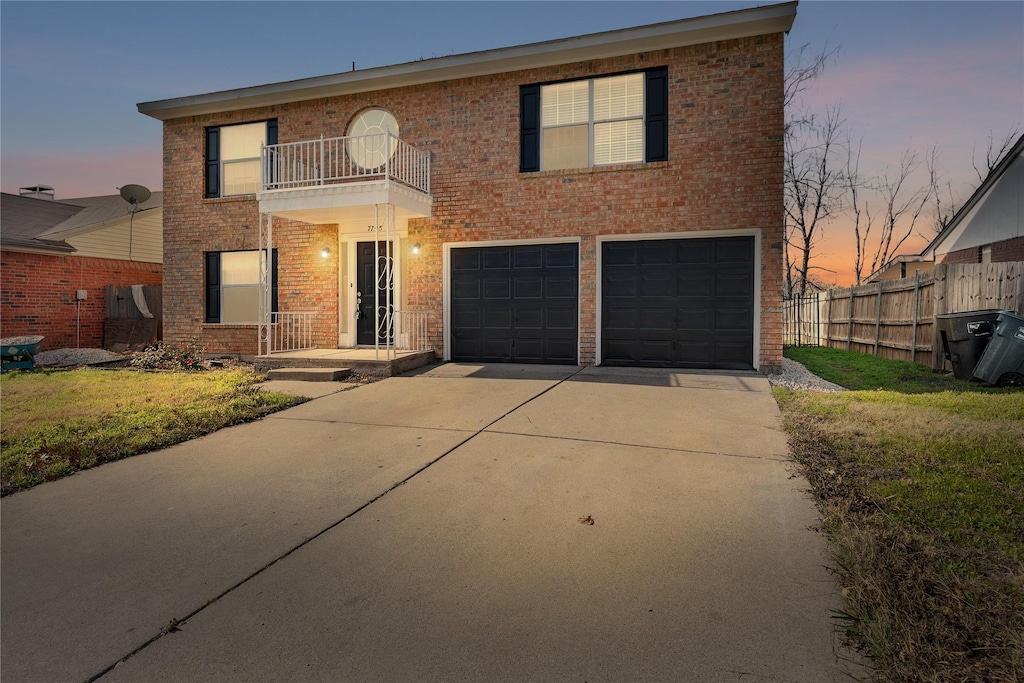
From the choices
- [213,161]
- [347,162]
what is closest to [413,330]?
[347,162]

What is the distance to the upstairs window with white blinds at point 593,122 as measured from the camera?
10086mm

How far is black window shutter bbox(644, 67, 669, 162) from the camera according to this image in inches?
389

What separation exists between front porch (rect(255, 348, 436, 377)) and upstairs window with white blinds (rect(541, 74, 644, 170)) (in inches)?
177

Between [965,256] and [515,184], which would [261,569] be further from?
[965,256]

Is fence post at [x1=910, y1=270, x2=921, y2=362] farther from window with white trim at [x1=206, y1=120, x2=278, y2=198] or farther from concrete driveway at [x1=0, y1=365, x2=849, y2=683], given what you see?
window with white trim at [x1=206, y1=120, x2=278, y2=198]

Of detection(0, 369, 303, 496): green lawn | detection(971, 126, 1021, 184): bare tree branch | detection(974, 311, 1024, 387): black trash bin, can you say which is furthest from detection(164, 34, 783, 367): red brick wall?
detection(971, 126, 1021, 184): bare tree branch

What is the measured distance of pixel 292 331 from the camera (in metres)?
11.9

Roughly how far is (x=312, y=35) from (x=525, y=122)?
6.00m

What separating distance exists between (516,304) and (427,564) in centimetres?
829

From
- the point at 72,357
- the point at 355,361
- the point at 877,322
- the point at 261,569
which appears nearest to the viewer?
the point at 261,569

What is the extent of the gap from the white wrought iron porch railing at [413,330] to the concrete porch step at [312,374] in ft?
6.56

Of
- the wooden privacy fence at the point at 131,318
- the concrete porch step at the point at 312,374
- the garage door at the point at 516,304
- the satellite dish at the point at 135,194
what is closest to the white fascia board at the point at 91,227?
the satellite dish at the point at 135,194

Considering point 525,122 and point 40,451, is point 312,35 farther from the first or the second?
point 40,451

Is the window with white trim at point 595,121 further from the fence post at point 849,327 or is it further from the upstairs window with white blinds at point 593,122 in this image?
the fence post at point 849,327
